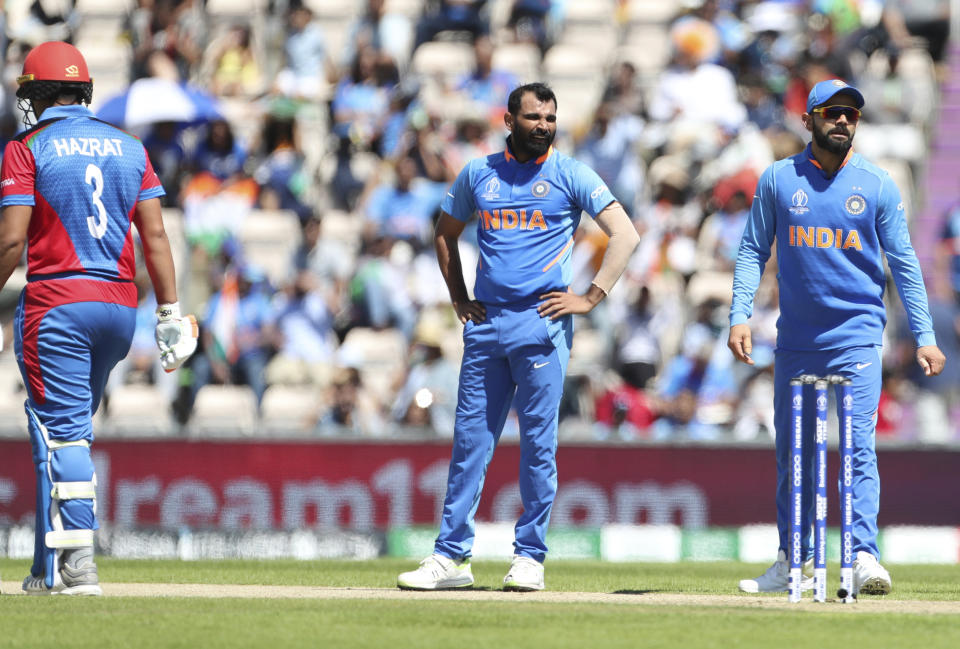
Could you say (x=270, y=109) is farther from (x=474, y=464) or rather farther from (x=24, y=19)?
(x=474, y=464)

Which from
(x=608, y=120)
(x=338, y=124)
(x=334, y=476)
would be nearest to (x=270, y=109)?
(x=338, y=124)

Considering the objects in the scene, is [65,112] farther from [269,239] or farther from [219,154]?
[219,154]

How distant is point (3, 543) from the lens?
1364cm

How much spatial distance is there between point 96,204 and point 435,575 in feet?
8.14

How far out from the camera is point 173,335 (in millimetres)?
8664

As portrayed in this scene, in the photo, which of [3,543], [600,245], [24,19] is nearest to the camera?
[3,543]

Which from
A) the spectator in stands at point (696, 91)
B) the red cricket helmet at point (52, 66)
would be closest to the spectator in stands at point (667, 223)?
the spectator in stands at point (696, 91)

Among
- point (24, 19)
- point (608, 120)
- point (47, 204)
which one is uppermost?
point (24, 19)

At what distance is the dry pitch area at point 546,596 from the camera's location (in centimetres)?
796

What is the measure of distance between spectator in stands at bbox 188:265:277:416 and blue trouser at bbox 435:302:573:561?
7.69 m

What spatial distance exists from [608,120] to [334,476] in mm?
5663

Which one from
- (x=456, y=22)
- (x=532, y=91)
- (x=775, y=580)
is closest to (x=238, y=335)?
(x=456, y=22)

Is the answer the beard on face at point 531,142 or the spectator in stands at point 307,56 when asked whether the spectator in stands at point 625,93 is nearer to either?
the spectator in stands at point 307,56

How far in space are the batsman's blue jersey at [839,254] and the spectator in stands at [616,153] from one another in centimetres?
894
